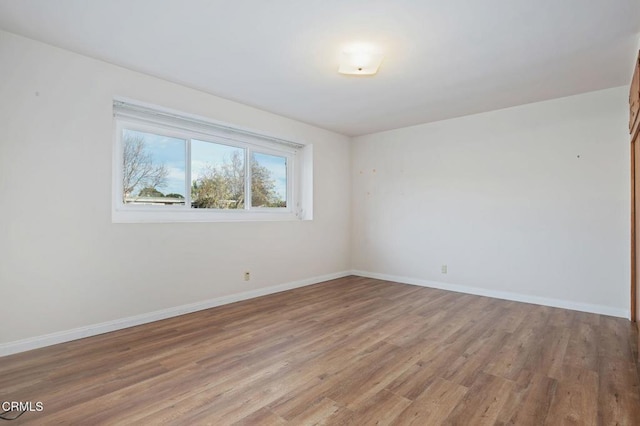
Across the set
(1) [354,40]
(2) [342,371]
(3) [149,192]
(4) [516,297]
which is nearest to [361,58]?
(1) [354,40]

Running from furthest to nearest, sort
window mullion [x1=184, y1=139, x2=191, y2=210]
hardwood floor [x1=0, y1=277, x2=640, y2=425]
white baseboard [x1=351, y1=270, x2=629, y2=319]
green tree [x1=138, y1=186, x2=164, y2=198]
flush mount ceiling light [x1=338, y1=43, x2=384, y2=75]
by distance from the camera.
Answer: window mullion [x1=184, y1=139, x2=191, y2=210]
white baseboard [x1=351, y1=270, x2=629, y2=319]
green tree [x1=138, y1=186, x2=164, y2=198]
flush mount ceiling light [x1=338, y1=43, x2=384, y2=75]
hardwood floor [x1=0, y1=277, x2=640, y2=425]

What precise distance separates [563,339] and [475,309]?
36.5 inches

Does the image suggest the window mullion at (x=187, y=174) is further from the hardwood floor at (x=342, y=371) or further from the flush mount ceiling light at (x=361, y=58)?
the flush mount ceiling light at (x=361, y=58)

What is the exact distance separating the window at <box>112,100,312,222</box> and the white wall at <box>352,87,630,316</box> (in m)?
1.49

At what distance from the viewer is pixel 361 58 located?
262cm

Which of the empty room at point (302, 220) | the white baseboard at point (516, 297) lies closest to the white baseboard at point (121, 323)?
the empty room at point (302, 220)

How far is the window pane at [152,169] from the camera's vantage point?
3238 mm

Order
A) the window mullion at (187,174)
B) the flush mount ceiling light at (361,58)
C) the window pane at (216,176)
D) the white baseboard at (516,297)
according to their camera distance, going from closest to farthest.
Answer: the flush mount ceiling light at (361,58), the white baseboard at (516,297), the window mullion at (187,174), the window pane at (216,176)

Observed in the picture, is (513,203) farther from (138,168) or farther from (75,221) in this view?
(75,221)

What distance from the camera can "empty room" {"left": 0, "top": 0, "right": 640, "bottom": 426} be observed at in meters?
2.03

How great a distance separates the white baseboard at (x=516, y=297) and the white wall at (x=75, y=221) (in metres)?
2.74

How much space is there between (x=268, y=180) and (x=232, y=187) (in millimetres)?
634

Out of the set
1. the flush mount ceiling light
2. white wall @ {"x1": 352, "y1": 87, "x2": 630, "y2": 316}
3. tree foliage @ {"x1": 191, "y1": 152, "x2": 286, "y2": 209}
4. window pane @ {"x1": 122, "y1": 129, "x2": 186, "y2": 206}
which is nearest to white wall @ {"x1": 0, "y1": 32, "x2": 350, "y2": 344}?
window pane @ {"x1": 122, "y1": 129, "x2": 186, "y2": 206}

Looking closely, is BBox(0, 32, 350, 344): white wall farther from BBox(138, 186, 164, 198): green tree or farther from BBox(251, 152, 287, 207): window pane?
BBox(251, 152, 287, 207): window pane
